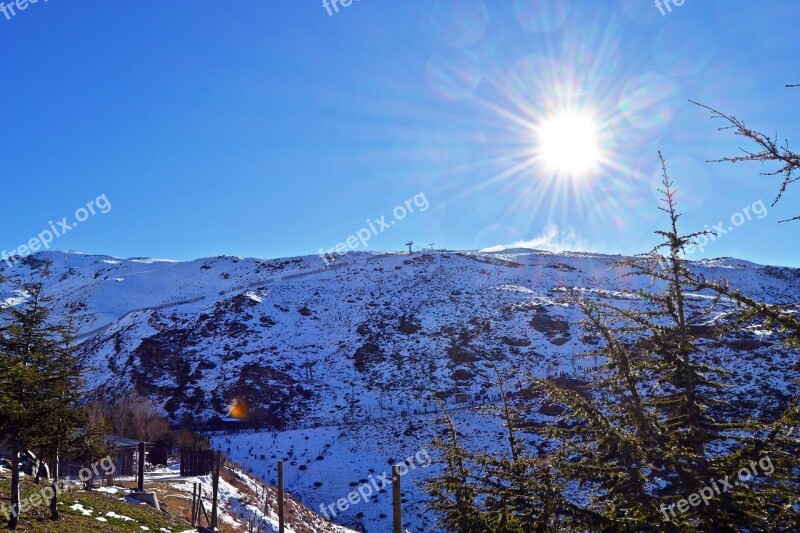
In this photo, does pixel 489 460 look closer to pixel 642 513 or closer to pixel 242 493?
pixel 642 513

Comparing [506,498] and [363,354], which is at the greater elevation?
[363,354]

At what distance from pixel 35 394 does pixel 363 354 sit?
159 feet

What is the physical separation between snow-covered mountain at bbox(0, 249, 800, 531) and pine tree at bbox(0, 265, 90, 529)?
19104 millimetres

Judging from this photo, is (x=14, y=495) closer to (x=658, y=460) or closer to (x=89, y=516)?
(x=89, y=516)

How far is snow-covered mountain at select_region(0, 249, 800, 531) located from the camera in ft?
131

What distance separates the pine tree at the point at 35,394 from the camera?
1189 cm

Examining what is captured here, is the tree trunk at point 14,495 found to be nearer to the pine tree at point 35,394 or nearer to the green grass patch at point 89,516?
the pine tree at point 35,394


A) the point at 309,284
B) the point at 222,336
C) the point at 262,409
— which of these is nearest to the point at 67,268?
the point at 309,284

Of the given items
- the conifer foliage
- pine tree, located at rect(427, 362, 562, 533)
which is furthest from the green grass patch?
the conifer foliage

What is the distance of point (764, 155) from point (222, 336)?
214 ft

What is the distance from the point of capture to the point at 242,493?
26469 mm

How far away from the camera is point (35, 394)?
1312 centimetres

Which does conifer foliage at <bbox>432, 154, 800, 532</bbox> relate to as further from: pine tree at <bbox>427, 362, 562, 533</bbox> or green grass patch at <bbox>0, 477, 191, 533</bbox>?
green grass patch at <bbox>0, 477, 191, 533</bbox>

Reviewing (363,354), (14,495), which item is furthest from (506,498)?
(363,354)
